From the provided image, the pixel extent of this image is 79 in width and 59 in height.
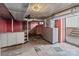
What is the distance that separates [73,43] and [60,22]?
1.85 metres

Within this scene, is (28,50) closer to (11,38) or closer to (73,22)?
(11,38)

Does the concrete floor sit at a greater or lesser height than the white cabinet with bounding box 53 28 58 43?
lesser

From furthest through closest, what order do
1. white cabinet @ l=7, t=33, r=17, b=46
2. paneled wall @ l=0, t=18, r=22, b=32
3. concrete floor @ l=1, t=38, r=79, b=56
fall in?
1. paneled wall @ l=0, t=18, r=22, b=32
2. white cabinet @ l=7, t=33, r=17, b=46
3. concrete floor @ l=1, t=38, r=79, b=56

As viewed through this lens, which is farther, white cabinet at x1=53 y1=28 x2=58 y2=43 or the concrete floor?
white cabinet at x1=53 y1=28 x2=58 y2=43

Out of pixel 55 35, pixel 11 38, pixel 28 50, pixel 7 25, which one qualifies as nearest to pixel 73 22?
pixel 55 35

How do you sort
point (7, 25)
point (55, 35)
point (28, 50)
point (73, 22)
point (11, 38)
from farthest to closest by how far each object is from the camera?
point (7, 25), point (55, 35), point (73, 22), point (11, 38), point (28, 50)

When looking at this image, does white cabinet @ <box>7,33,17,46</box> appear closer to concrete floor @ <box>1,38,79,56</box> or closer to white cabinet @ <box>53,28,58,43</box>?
concrete floor @ <box>1,38,79,56</box>

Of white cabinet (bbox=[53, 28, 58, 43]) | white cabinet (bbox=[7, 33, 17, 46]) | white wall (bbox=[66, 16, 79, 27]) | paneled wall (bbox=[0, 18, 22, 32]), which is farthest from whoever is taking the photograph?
white cabinet (bbox=[53, 28, 58, 43])

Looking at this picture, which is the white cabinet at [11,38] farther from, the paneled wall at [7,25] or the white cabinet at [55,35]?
the white cabinet at [55,35]

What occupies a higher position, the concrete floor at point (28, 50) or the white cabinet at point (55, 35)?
the white cabinet at point (55, 35)

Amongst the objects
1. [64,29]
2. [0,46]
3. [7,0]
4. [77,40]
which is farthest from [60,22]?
[7,0]

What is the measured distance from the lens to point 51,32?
26.1 ft

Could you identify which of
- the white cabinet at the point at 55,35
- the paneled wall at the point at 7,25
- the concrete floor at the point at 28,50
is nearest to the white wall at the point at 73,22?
the white cabinet at the point at 55,35

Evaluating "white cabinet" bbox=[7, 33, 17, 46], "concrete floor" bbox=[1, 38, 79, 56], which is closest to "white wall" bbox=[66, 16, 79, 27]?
"concrete floor" bbox=[1, 38, 79, 56]
